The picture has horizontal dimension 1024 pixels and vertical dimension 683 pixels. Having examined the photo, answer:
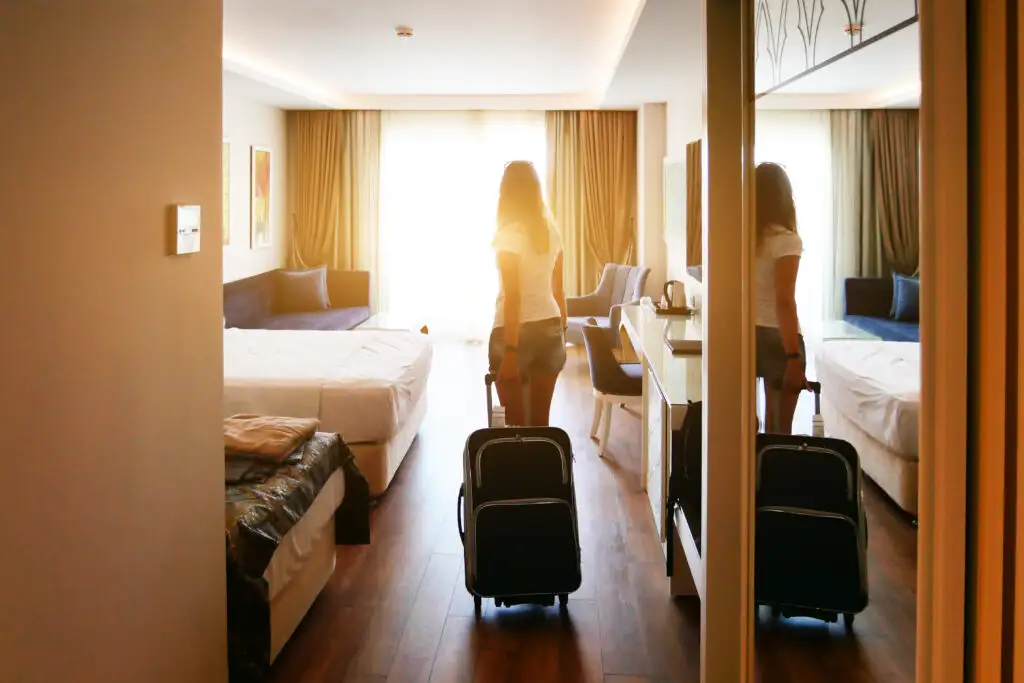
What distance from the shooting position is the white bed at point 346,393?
4.18m

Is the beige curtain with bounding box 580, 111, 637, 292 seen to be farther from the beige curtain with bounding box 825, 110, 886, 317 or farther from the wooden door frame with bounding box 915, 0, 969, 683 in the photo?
the wooden door frame with bounding box 915, 0, 969, 683

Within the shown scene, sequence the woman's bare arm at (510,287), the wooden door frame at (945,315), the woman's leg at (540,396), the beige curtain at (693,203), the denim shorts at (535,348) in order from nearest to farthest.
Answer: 1. the wooden door frame at (945,315)
2. the woman's bare arm at (510,287)
3. the denim shorts at (535,348)
4. the woman's leg at (540,396)
5. the beige curtain at (693,203)

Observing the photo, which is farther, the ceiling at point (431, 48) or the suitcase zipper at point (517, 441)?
the ceiling at point (431, 48)

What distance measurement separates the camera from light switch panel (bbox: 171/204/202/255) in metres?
1.94

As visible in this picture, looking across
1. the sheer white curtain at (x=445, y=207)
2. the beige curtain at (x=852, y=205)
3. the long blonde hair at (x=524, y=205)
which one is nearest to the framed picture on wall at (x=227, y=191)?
the sheer white curtain at (x=445, y=207)

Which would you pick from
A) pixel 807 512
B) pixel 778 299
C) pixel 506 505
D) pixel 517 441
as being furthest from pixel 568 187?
pixel 807 512

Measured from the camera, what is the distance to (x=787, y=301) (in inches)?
69.5

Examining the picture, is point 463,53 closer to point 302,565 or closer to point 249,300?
point 249,300

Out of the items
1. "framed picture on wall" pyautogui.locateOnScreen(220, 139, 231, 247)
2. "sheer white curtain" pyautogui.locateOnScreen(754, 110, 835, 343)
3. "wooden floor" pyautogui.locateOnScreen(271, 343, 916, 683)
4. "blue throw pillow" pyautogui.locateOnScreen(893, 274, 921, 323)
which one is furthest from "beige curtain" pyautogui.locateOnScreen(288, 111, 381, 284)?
"blue throw pillow" pyautogui.locateOnScreen(893, 274, 921, 323)

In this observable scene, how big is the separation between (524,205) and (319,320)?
449cm

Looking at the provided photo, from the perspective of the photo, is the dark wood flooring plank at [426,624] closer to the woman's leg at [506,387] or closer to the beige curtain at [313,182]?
the woman's leg at [506,387]

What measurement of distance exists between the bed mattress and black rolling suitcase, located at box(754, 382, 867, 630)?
8.20 ft

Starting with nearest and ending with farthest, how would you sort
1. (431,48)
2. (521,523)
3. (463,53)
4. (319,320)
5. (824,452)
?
(824,452) < (521,523) < (431,48) < (463,53) < (319,320)

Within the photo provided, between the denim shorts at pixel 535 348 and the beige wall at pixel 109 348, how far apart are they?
1.71 metres
